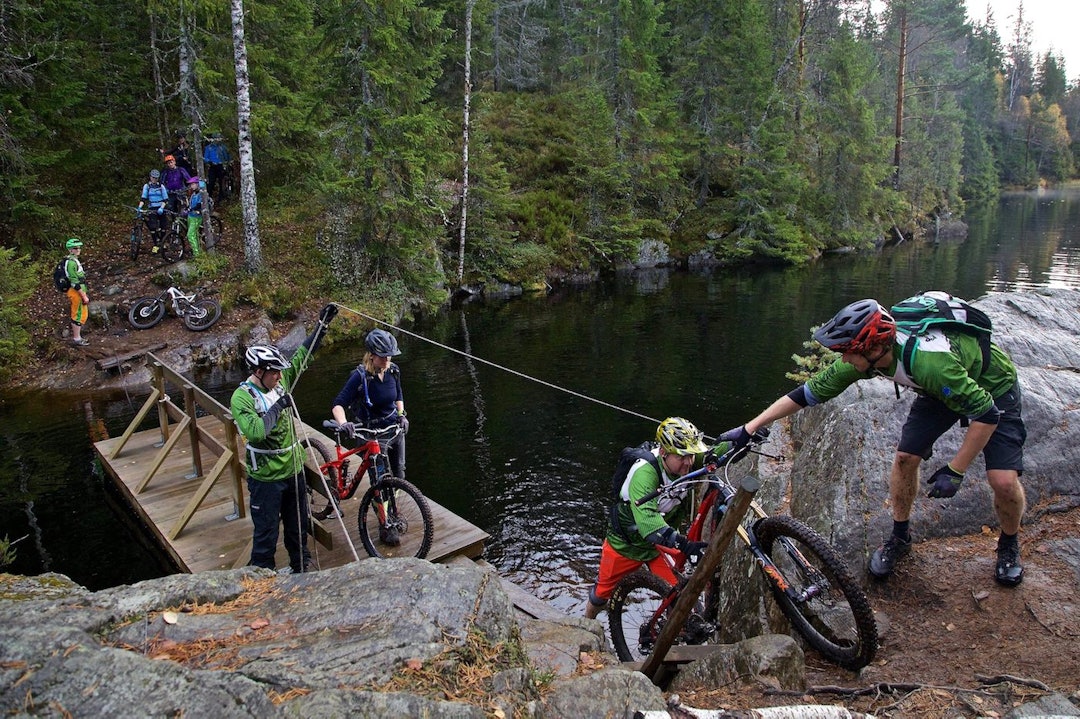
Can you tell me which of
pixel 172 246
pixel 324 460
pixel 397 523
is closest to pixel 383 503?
pixel 397 523

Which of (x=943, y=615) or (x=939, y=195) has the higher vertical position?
(x=939, y=195)

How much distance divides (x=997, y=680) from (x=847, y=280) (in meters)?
29.3

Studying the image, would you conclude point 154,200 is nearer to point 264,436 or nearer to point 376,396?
point 376,396

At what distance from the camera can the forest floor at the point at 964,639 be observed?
4.12 meters

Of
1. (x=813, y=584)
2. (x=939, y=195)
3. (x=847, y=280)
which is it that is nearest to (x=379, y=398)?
(x=813, y=584)

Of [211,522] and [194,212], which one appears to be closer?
[211,522]

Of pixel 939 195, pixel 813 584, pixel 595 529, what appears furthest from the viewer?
pixel 939 195

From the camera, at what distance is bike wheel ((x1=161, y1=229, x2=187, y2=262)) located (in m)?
21.1

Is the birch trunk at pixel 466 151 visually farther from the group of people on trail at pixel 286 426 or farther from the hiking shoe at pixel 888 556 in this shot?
the hiking shoe at pixel 888 556

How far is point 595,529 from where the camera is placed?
10188 mm

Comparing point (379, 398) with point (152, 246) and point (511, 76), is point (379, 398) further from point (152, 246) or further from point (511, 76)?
point (511, 76)

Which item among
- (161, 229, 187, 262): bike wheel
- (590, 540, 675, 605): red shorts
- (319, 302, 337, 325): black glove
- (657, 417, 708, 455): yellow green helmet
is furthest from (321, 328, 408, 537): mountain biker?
(161, 229, 187, 262): bike wheel

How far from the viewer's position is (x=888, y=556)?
558cm

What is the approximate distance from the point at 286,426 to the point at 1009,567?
6776 millimetres
